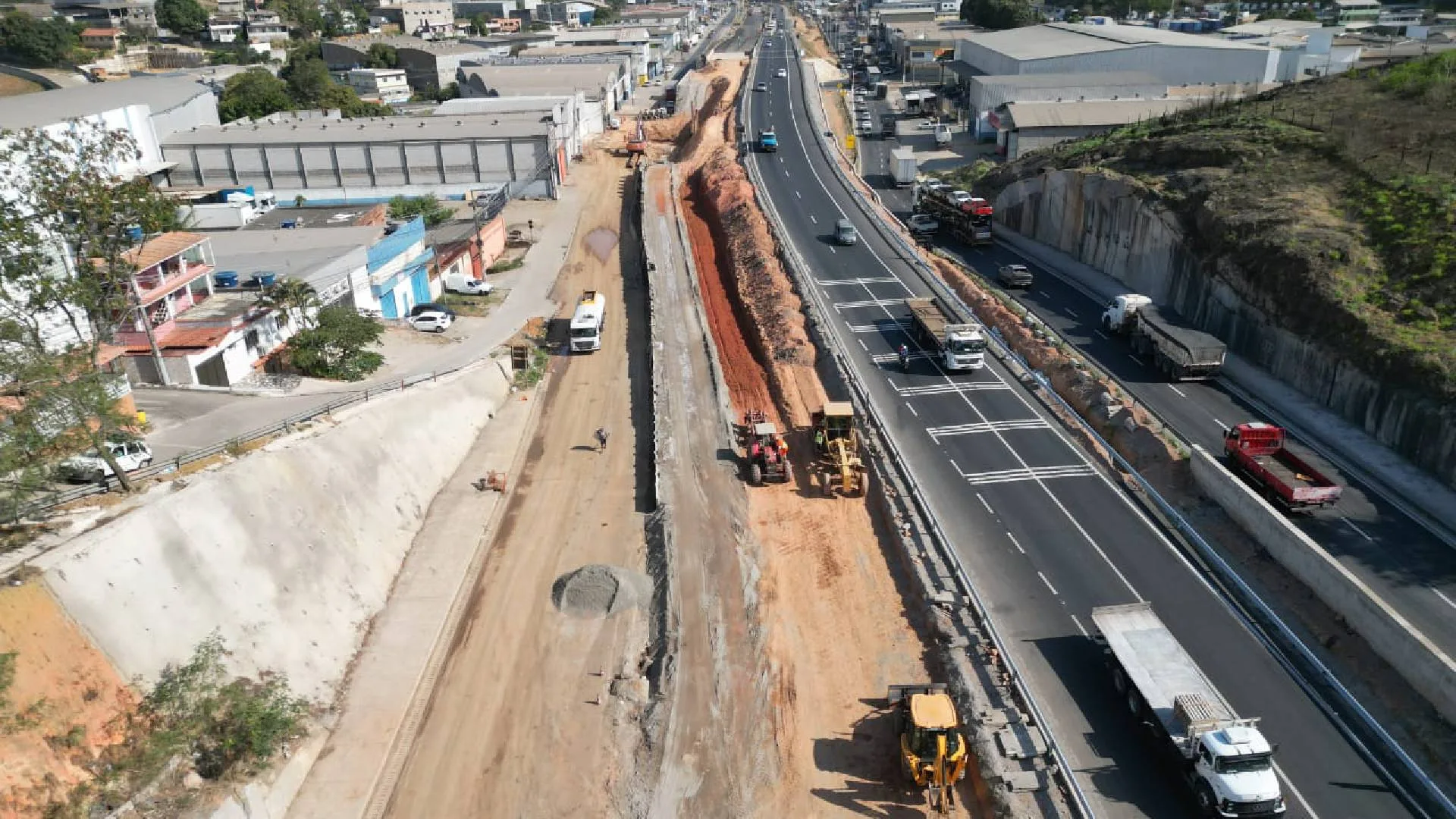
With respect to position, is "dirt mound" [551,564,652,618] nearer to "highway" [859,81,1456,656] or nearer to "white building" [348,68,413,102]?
"highway" [859,81,1456,656]

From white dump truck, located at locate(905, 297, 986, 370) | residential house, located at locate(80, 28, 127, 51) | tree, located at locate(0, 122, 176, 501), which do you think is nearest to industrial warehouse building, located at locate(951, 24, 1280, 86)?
white dump truck, located at locate(905, 297, 986, 370)

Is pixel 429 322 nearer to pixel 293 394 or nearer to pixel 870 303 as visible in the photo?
pixel 293 394

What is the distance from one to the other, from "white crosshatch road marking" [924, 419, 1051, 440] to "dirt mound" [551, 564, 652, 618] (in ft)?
48.0

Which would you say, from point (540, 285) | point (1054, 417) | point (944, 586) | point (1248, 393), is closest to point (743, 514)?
point (944, 586)

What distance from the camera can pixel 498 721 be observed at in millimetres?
27625

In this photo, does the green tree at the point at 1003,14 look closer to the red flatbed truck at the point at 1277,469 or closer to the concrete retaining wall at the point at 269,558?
the red flatbed truck at the point at 1277,469

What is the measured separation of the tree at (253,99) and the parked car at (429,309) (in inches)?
2882

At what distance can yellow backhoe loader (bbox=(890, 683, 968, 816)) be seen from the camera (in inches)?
902

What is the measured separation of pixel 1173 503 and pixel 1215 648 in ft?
28.5

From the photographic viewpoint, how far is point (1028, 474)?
119ft

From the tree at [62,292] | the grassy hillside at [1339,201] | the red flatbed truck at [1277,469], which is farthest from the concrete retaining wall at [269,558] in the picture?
the grassy hillside at [1339,201]

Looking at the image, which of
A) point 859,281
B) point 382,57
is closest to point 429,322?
point 859,281

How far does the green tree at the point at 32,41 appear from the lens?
499ft

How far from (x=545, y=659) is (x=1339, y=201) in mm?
47181
